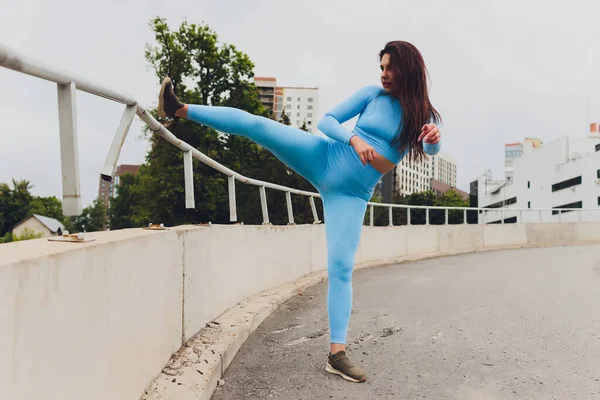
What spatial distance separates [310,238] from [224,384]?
17.2 ft

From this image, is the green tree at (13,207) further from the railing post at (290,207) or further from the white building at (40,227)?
the railing post at (290,207)

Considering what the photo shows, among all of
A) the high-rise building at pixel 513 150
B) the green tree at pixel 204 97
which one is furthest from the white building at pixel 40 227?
the high-rise building at pixel 513 150

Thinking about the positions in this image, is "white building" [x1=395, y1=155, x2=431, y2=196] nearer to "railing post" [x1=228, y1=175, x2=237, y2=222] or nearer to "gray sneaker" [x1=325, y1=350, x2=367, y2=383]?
"railing post" [x1=228, y1=175, x2=237, y2=222]

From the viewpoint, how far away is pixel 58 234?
2047mm

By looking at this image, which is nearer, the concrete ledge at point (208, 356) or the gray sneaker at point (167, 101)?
the concrete ledge at point (208, 356)

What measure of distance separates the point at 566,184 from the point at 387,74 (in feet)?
229

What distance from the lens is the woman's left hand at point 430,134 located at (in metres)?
3.13

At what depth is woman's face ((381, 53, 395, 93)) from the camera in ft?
11.3

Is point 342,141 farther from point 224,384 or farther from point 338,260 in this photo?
point 224,384

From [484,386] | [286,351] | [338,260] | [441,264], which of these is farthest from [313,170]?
[441,264]

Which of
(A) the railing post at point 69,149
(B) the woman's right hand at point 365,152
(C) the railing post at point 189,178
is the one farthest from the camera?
(C) the railing post at point 189,178

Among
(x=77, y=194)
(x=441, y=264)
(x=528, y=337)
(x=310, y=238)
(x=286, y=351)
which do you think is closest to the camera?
(x=77, y=194)

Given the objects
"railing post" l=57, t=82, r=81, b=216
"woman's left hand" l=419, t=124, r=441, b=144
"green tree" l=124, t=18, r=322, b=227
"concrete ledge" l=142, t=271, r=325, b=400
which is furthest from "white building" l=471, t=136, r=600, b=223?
"railing post" l=57, t=82, r=81, b=216

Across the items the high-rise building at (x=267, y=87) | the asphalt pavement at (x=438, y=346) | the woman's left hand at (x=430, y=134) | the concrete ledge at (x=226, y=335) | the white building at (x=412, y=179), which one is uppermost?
the high-rise building at (x=267, y=87)
